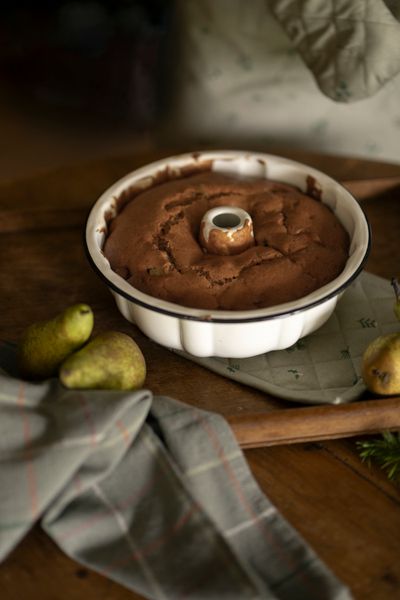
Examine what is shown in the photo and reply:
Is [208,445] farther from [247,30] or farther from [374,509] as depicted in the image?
[247,30]

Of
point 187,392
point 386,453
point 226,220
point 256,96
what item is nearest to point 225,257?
point 226,220

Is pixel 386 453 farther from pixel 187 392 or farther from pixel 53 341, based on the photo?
pixel 53 341

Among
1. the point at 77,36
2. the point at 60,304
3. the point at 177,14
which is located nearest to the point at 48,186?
the point at 60,304

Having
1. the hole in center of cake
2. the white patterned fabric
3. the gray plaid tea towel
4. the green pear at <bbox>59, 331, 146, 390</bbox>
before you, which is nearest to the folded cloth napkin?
the green pear at <bbox>59, 331, 146, 390</bbox>

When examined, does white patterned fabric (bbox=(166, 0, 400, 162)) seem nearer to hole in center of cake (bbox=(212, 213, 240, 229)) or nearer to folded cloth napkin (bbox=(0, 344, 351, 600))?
hole in center of cake (bbox=(212, 213, 240, 229))

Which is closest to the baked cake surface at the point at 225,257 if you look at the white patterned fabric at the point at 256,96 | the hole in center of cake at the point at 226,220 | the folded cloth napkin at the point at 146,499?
the hole in center of cake at the point at 226,220

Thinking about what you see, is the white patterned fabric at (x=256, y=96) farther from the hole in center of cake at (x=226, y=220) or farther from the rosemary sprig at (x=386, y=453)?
the rosemary sprig at (x=386, y=453)

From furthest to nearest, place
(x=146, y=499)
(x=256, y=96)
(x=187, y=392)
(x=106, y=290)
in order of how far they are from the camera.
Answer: (x=256, y=96)
(x=106, y=290)
(x=187, y=392)
(x=146, y=499)
